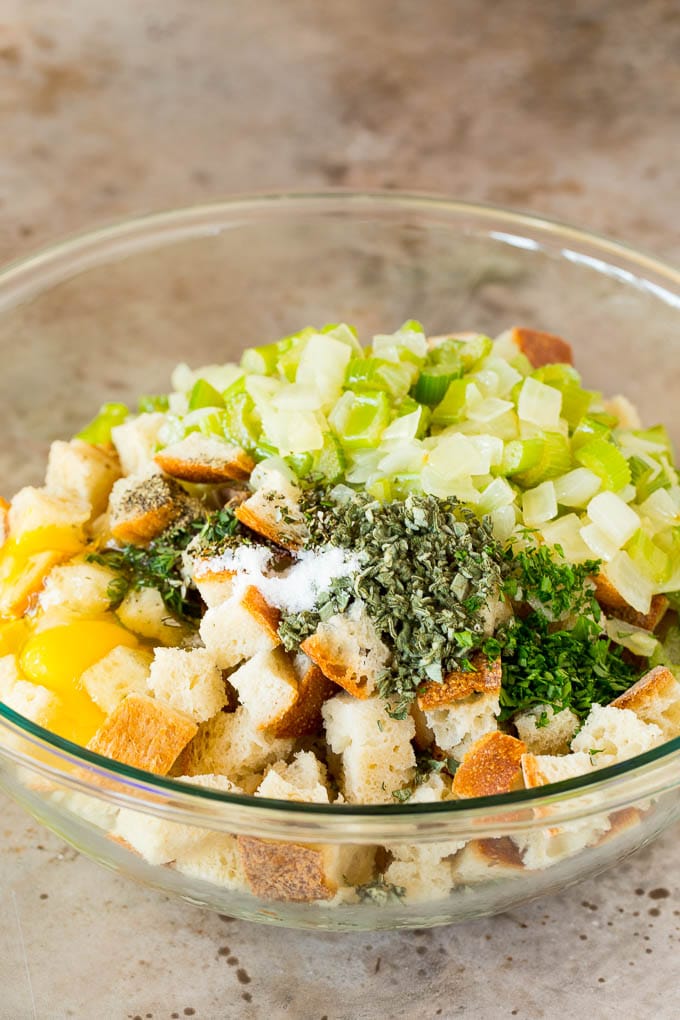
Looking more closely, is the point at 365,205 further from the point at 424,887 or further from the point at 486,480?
the point at 424,887

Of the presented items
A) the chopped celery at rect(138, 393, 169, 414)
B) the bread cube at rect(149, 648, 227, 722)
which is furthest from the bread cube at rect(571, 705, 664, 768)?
the chopped celery at rect(138, 393, 169, 414)

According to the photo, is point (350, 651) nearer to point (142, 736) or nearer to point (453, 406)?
point (142, 736)

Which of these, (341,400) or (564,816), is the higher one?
(341,400)

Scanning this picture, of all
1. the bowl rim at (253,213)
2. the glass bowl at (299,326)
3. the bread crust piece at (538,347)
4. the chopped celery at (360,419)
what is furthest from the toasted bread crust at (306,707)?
the bowl rim at (253,213)

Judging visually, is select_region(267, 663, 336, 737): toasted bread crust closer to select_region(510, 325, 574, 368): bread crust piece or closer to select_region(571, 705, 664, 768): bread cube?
select_region(571, 705, 664, 768): bread cube

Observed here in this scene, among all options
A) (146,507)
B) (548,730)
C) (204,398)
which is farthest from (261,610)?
(204,398)

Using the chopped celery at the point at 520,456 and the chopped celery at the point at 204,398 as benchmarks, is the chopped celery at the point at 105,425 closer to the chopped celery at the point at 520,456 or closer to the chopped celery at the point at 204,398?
the chopped celery at the point at 204,398

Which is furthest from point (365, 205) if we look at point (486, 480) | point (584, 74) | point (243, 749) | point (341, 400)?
point (584, 74)
